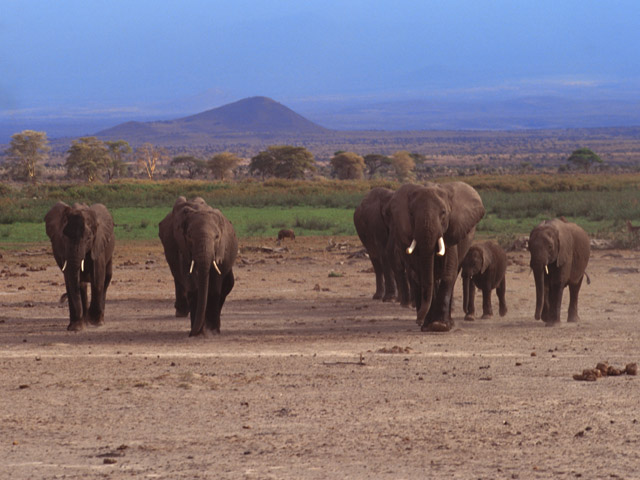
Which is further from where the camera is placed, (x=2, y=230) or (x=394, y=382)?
(x=2, y=230)

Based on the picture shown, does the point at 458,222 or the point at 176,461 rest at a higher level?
the point at 458,222

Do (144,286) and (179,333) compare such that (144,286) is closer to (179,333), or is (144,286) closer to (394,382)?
(179,333)

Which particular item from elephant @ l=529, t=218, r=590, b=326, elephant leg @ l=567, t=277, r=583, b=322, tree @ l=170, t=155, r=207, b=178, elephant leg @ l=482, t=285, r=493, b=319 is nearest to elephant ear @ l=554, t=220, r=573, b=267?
elephant @ l=529, t=218, r=590, b=326

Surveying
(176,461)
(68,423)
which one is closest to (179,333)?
(68,423)

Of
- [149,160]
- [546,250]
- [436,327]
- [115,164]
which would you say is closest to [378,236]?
[546,250]

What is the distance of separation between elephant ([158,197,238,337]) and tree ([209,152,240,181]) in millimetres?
77724

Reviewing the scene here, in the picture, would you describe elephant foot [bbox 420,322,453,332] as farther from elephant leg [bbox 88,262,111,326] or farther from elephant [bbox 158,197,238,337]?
elephant leg [bbox 88,262,111,326]

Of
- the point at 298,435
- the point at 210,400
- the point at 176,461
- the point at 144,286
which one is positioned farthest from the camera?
the point at 144,286

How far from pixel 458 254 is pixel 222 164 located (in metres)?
77.9

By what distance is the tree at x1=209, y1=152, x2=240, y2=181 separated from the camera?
91.4m

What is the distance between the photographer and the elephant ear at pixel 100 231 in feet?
46.2

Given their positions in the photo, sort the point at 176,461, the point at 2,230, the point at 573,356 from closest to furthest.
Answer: the point at 176,461 → the point at 573,356 → the point at 2,230

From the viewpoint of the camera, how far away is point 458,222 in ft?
46.9

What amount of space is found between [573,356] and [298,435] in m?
4.63
